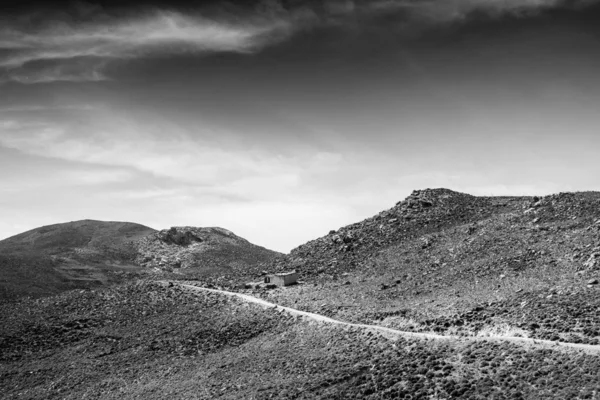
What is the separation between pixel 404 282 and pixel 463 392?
91.9ft

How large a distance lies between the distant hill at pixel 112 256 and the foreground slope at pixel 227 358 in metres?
18.3

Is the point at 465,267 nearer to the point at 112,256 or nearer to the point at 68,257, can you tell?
the point at 68,257

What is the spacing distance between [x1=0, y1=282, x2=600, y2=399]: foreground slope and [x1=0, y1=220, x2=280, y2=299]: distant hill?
18.3m

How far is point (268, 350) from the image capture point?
134 feet

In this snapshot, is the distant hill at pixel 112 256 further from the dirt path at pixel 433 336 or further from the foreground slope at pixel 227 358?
Answer: the dirt path at pixel 433 336

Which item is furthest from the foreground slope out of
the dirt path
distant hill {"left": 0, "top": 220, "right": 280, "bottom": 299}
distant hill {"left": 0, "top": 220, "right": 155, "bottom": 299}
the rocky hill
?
the rocky hill

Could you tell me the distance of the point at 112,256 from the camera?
121m

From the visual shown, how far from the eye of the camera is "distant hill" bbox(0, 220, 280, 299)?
85250mm

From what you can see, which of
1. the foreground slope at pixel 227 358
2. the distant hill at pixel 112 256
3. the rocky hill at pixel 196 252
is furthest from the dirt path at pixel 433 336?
the rocky hill at pixel 196 252

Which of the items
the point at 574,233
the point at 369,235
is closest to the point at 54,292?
the point at 369,235

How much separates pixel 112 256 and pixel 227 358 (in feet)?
297

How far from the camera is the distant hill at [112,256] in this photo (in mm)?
85250

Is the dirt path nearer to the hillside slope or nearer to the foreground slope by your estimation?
the foreground slope

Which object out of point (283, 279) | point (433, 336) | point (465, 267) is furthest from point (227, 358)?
point (465, 267)
